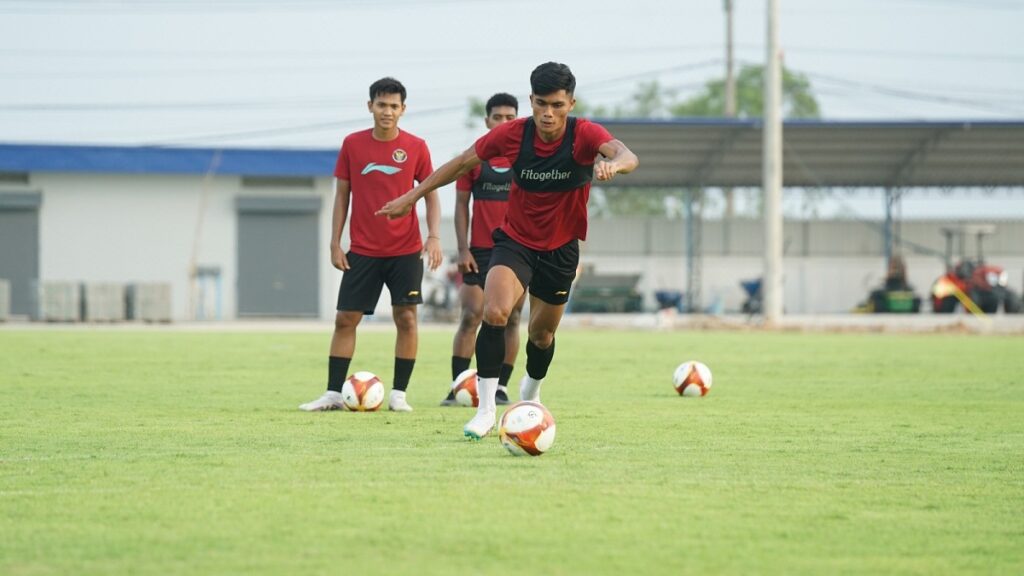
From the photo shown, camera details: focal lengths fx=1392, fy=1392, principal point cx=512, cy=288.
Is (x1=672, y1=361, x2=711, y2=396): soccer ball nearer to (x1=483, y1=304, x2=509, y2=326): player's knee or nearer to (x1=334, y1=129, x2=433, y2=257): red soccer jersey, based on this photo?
(x1=334, y1=129, x2=433, y2=257): red soccer jersey

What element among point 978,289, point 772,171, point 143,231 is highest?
point 772,171

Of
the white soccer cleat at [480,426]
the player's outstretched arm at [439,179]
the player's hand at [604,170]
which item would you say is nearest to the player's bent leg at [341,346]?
the player's outstretched arm at [439,179]

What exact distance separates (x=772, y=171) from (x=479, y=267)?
2240 cm

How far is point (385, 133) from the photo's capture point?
10.5m

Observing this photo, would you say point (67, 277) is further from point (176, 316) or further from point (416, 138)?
point (416, 138)

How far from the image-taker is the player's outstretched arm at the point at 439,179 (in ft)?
27.9

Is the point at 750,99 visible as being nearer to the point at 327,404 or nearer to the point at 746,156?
the point at 746,156

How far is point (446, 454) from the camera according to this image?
760 centimetres

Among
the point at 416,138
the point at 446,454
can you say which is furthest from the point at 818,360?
the point at 446,454

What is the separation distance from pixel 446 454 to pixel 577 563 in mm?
2925

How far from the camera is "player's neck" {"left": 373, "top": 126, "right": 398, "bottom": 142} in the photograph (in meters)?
10.4

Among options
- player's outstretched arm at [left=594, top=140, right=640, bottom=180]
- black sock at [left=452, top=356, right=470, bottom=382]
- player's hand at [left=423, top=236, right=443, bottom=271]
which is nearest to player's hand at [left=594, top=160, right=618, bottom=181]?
player's outstretched arm at [left=594, top=140, right=640, bottom=180]

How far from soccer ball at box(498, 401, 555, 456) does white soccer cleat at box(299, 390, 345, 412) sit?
3144mm

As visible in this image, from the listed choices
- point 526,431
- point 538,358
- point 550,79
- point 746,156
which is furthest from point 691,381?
point 746,156
